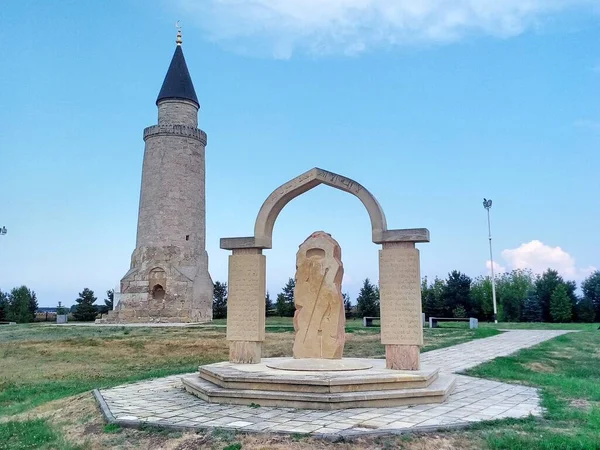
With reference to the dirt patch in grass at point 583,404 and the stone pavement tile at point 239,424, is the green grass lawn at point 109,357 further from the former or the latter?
the dirt patch in grass at point 583,404

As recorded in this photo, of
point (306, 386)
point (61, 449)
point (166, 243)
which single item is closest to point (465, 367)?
point (306, 386)

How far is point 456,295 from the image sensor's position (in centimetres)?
4116

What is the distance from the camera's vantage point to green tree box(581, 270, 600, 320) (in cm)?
4103

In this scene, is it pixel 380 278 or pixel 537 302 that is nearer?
pixel 380 278

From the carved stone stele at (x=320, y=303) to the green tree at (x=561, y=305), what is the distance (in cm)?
3702

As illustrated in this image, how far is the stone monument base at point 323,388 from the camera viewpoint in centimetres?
693

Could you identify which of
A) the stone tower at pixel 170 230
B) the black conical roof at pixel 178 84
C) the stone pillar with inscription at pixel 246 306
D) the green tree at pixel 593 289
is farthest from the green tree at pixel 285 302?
the stone pillar with inscription at pixel 246 306

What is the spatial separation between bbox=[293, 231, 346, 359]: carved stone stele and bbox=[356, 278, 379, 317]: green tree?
96.3ft

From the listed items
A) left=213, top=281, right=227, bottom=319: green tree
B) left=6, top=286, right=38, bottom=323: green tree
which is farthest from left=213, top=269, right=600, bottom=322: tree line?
left=6, top=286, right=38, bottom=323: green tree

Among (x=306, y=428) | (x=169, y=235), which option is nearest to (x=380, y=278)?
(x=306, y=428)

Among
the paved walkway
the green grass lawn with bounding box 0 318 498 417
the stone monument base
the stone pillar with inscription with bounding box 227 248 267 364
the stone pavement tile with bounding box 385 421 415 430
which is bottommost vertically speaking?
the green grass lawn with bounding box 0 318 498 417

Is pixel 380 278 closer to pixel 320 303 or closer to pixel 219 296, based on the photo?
pixel 320 303

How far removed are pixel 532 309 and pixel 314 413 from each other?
40674 millimetres

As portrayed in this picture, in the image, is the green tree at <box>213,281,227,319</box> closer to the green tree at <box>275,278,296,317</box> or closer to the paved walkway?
the green tree at <box>275,278,296,317</box>
